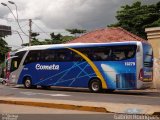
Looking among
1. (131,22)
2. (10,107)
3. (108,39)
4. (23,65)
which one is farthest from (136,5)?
(10,107)

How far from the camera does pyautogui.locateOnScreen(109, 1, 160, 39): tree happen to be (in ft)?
159

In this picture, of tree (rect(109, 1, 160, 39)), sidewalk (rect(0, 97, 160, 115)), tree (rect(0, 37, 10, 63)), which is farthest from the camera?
tree (rect(0, 37, 10, 63))

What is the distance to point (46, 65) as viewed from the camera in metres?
28.0

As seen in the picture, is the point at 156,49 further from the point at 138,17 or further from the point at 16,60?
the point at 138,17

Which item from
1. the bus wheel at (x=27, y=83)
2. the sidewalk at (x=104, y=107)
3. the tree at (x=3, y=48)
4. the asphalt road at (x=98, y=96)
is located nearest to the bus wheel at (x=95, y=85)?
the asphalt road at (x=98, y=96)

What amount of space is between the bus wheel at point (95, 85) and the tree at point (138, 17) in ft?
75.9

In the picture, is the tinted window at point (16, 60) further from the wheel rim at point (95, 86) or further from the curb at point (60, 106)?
the curb at point (60, 106)

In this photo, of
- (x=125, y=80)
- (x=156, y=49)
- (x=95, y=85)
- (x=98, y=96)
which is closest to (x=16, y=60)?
(x=95, y=85)

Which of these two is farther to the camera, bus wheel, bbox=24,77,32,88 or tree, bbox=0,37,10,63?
tree, bbox=0,37,10,63

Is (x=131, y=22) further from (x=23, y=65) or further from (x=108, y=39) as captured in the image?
(x=23, y=65)

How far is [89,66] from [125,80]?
8.56 ft

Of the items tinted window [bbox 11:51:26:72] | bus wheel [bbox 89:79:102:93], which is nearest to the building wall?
bus wheel [bbox 89:79:102:93]

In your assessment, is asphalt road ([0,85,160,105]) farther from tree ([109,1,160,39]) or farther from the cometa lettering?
tree ([109,1,160,39])

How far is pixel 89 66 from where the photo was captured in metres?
25.4
